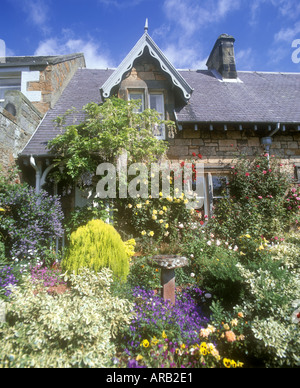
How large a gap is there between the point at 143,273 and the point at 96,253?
94 centimetres

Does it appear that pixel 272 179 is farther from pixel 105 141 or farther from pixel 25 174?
pixel 25 174

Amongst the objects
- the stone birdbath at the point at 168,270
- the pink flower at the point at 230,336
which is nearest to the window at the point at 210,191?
the stone birdbath at the point at 168,270

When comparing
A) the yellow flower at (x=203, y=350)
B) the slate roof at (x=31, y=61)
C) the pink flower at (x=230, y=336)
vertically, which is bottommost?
the yellow flower at (x=203, y=350)

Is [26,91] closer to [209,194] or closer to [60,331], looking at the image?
[209,194]

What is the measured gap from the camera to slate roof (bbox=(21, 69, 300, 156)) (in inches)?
273

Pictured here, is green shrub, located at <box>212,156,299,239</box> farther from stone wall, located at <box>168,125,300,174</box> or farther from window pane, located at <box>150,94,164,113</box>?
window pane, located at <box>150,94,164,113</box>

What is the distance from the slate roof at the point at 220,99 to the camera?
22.7 feet

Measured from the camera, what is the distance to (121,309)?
2939 mm

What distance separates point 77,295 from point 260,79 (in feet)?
35.1

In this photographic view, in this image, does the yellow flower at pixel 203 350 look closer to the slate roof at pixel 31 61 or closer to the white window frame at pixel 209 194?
the white window frame at pixel 209 194

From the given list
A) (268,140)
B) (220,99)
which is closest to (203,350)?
(268,140)

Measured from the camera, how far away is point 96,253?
3893mm

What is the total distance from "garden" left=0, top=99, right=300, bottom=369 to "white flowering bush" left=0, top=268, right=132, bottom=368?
1 cm

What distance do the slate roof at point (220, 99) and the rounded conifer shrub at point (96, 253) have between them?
3.13m
